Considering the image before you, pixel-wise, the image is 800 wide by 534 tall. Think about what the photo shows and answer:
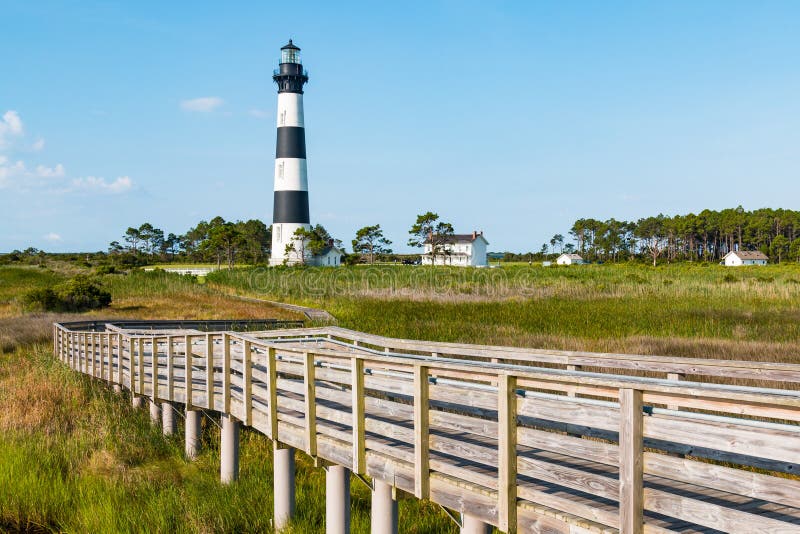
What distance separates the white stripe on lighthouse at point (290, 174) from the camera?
6034 centimetres

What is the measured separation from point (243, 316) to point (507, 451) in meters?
28.3

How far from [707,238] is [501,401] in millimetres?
147699

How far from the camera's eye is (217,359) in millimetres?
10875

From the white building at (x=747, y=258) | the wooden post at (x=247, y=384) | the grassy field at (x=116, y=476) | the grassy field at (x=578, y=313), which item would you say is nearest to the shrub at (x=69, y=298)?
the grassy field at (x=578, y=313)

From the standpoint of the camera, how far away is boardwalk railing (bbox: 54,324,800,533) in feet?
13.1

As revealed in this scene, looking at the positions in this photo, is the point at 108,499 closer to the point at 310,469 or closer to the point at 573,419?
the point at 310,469

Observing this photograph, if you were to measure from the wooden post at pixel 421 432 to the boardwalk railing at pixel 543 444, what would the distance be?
0.01 meters

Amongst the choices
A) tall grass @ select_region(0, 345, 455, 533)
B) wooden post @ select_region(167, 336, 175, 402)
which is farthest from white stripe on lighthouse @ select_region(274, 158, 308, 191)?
wooden post @ select_region(167, 336, 175, 402)

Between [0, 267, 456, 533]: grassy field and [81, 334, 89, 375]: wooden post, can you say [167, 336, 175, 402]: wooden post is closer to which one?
[0, 267, 456, 533]: grassy field

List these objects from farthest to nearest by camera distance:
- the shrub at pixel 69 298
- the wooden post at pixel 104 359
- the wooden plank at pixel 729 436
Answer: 1. the shrub at pixel 69 298
2. the wooden post at pixel 104 359
3. the wooden plank at pixel 729 436

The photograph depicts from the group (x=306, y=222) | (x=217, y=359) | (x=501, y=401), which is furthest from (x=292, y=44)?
(x=501, y=401)

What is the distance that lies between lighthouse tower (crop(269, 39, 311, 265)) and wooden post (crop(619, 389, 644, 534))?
189 feet

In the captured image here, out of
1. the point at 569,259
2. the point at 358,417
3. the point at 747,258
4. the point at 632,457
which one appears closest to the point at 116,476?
the point at 358,417

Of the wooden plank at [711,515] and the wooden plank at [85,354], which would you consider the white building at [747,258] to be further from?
the wooden plank at [711,515]
